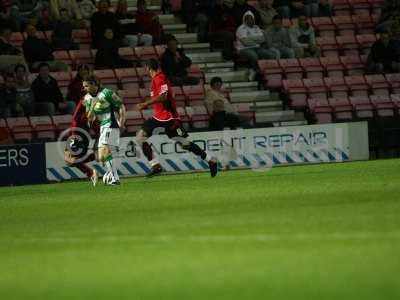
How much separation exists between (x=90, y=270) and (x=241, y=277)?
1.43 meters

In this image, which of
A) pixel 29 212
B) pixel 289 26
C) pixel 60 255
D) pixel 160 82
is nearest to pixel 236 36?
pixel 289 26

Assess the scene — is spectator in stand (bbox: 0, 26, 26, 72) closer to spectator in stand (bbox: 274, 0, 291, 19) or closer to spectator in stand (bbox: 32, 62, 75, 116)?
spectator in stand (bbox: 32, 62, 75, 116)

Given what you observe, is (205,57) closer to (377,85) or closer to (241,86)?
(241,86)

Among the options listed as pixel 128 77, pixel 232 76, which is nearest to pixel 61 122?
pixel 128 77

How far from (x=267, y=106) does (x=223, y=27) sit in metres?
2.47

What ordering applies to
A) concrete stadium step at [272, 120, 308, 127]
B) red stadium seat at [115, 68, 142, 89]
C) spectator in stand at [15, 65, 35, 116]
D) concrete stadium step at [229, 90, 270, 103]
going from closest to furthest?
spectator in stand at [15, 65, 35, 116]
concrete stadium step at [272, 120, 308, 127]
red stadium seat at [115, 68, 142, 89]
concrete stadium step at [229, 90, 270, 103]

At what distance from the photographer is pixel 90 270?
9.35 meters

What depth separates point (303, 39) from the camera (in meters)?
31.3

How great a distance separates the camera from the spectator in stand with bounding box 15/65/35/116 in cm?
2611

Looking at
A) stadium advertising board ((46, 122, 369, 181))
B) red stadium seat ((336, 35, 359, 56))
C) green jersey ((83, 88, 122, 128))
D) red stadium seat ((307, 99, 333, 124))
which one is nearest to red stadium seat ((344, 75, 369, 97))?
red stadium seat ((307, 99, 333, 124))

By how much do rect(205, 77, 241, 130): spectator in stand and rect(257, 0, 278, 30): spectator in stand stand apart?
4165mm

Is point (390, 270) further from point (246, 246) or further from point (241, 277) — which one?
point (246, 246)

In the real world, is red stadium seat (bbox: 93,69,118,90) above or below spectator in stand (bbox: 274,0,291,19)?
below

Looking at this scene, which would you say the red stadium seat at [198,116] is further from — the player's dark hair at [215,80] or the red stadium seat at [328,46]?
the red stadium seat at [328,46]
